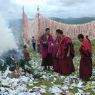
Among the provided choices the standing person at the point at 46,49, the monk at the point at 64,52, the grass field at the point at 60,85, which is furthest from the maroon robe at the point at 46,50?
the grass field at the point at 60,85

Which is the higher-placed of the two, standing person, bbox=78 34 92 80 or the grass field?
standing person, bbox=78 34 92 80

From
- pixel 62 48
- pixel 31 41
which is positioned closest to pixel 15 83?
pixel 62 48

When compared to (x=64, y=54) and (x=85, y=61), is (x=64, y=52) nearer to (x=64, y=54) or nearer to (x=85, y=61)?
(x=64, y=54)

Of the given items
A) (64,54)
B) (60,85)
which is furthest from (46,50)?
(60,85)

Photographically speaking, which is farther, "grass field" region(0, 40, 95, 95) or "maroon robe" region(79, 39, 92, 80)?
"maroon robe" region(79, 39, 92, 80)

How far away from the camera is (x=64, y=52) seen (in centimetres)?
1758

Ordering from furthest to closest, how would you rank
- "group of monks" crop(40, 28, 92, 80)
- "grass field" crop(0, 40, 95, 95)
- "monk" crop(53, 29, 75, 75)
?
"monk" crop(53, 29, 75, 75), "group of monks" crop(40, 28, 92, 80), "grass field" crop(0, 40, 95, 95)

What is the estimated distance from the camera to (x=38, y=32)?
34250 millimetres

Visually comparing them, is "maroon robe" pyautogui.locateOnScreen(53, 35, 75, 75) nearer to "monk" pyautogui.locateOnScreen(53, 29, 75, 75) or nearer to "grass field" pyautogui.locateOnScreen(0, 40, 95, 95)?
"monk" pyautogui.locateOnScreen(53, 29, 75, 75)

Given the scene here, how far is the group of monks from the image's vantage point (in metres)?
15.9

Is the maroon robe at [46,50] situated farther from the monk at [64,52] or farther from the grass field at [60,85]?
the grass field at [60,85]

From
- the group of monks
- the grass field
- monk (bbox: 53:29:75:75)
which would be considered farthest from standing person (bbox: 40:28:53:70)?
the grass field

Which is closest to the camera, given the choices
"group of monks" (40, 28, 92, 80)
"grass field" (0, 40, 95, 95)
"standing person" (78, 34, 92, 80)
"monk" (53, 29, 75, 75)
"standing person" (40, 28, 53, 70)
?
"grass field" (0, 40, 95, 95)

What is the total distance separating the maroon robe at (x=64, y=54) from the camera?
17375mm
